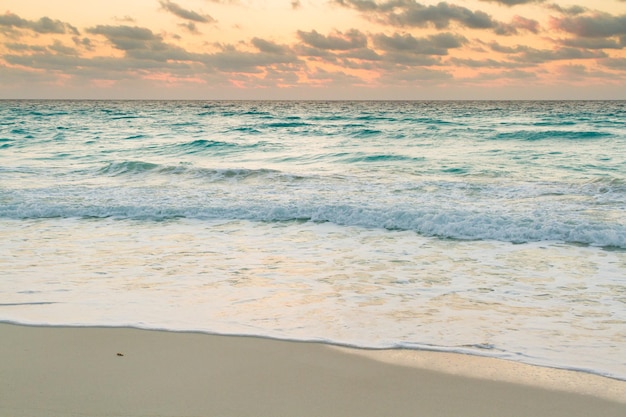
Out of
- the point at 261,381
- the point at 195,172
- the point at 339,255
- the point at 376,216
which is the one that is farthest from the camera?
the point at 195,172

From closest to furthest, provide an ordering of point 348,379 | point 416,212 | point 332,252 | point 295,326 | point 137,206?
point 348,379 → point 295,326 → point 332,252 → point 416,212 → point 137,206

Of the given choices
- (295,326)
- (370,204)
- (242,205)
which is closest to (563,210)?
(370,204)

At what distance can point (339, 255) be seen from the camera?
26.3ft

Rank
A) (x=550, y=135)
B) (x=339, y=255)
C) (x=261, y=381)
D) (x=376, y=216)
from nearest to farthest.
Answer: (x=261, y=381)
(x=339, y=255)
(x=376, y=216)
(x=550, y=135)

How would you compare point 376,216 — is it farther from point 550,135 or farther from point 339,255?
point 550,135

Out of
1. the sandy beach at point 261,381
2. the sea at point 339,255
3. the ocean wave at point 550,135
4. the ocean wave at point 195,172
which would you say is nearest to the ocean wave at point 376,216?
the sea at point 339,255

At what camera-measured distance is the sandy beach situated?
3.64 m

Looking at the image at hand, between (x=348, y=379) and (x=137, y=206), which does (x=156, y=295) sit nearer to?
(x=348, y=379)

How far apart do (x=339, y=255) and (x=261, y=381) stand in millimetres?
4069

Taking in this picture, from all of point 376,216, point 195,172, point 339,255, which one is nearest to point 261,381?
point 339,255

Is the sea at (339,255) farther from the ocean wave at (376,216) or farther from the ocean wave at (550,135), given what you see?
the ocean wave at (550,135)

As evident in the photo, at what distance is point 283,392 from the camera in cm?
389

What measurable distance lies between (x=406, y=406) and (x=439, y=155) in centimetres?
1987

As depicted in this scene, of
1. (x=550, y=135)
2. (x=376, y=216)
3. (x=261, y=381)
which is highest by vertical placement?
(x=550, y=135)
